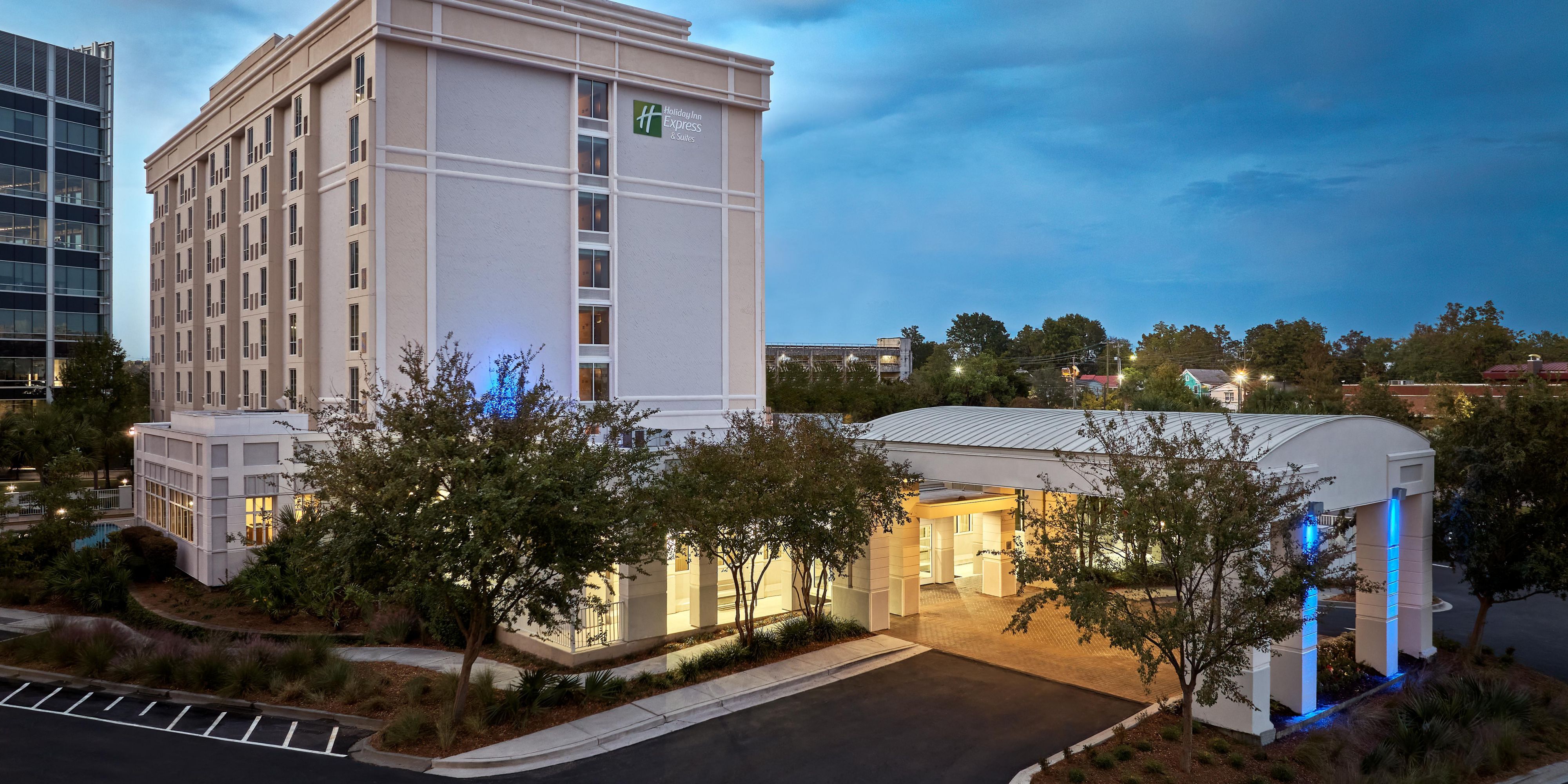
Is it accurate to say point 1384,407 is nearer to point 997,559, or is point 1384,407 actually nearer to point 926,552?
point 926,552

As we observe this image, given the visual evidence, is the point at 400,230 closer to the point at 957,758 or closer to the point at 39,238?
the point at 957,758

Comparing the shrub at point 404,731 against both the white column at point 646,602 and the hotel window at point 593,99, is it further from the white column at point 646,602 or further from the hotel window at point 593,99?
the hotel window at point 593,99

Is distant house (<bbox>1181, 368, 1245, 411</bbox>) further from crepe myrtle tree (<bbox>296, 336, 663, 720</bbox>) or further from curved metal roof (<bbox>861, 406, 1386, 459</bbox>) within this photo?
crepe myrtle tree (<bbox>296, 336, 663, 720</bbox>)

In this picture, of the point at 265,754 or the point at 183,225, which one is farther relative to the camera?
the point at 183,225

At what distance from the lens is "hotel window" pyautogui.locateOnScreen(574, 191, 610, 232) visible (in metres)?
41.2

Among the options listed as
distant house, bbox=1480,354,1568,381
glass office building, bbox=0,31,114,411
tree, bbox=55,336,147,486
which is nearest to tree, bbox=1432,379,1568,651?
distant house, bbox=1480,354,1568,381

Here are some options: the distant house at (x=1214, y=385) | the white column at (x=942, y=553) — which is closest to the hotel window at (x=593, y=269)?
the white column at (x=942, y=553)

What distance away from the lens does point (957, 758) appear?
15430mm

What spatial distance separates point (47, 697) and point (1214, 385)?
102 meters

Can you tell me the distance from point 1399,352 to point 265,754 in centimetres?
11539

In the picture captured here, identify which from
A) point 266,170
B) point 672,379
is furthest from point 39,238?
point 672,379

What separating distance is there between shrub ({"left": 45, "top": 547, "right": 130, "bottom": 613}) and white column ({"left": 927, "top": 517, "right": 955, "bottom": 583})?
24.4m

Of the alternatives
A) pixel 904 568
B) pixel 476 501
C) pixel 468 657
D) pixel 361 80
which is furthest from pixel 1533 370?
pixel 361 80

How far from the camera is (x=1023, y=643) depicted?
22453mm
